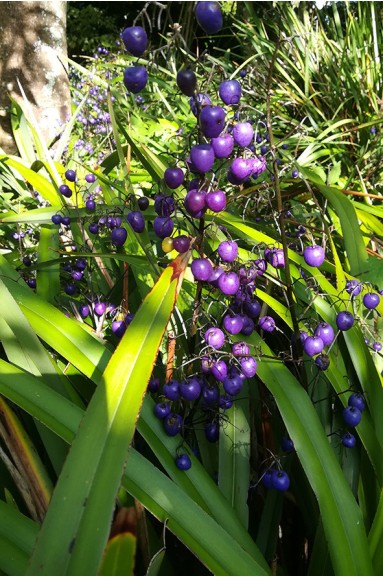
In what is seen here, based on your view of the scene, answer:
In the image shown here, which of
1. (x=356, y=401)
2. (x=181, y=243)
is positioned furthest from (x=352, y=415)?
(x=181, y=243)

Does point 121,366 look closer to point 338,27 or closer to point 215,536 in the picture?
point 215,536

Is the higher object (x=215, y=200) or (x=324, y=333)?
(x=215, y=200)

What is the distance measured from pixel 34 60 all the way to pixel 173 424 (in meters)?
3.41

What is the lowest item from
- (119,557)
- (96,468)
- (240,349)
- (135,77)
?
(119,557)

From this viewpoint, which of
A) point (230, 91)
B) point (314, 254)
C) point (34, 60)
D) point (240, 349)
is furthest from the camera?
point (34, 60)

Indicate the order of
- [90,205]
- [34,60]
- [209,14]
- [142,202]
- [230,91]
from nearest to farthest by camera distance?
1. [209,14]
2. [230,91]
3. [142,202]
4. [90,205]
5. [34,60]

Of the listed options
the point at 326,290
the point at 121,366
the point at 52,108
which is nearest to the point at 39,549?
the point at 121,366

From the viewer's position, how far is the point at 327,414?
4.40 feet

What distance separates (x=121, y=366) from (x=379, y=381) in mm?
703

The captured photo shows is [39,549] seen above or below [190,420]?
below

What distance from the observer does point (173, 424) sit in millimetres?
1107

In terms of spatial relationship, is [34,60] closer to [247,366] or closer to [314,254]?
[314,254]

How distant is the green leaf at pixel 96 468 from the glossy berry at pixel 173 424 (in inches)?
9.2

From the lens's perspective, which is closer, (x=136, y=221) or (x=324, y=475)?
(x=324, y=475)
